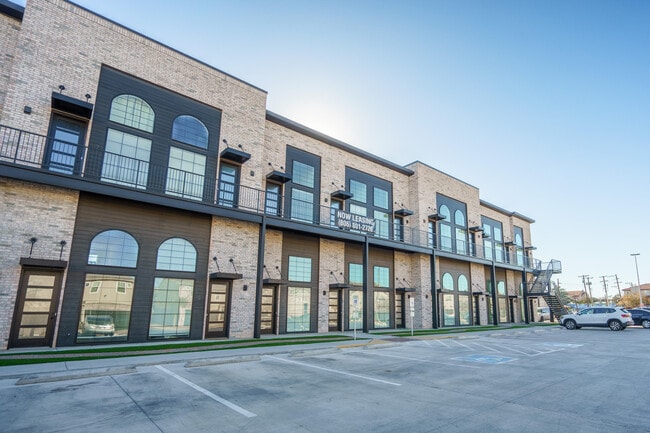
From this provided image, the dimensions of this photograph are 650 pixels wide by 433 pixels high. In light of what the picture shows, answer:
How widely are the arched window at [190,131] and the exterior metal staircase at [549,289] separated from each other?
31.7m

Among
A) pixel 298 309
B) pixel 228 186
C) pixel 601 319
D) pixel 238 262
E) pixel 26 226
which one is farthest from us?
pixel 601 319

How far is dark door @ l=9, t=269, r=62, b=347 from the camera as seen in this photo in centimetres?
1052

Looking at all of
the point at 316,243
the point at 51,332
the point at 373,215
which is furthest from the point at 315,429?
the point at 373,215

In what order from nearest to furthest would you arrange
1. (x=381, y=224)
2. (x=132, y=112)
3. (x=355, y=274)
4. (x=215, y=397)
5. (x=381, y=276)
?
(x=215, y=397), (x=132, y=112), (x=355, y=274), (x=381, y=276), (x=381, y=224)

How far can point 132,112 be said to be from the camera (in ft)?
44.4

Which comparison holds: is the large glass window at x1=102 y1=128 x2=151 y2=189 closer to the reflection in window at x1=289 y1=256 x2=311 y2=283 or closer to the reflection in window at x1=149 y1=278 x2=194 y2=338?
the reflection in window at x1=149 y1=278 x2=194 y2=338

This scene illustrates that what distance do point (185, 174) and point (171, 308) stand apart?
528 cm

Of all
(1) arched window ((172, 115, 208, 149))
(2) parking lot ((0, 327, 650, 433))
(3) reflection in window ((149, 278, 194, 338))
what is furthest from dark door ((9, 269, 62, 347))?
(1) arched window ((172, 115, 208, 149))

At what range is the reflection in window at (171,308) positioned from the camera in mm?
13031

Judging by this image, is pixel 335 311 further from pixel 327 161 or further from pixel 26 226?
pixel 26 226

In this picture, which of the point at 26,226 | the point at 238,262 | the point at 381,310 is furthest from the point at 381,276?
the point at 26,226

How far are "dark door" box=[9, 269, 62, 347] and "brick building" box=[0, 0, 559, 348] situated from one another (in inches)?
1.4

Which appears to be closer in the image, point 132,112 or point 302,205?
point 132,112

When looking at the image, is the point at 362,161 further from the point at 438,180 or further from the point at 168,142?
the point at 168,142
